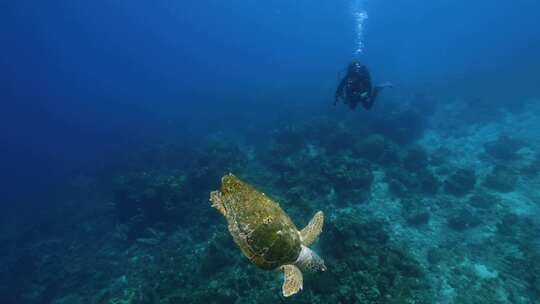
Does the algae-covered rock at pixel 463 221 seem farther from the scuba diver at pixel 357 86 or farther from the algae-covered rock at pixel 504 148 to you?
the algae-covered rock at pixel 504 148

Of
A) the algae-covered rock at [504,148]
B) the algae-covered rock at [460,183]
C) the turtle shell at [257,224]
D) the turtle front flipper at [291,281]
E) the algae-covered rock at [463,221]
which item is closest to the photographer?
the turtle shell at [257,224]

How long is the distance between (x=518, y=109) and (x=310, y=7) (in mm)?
183742

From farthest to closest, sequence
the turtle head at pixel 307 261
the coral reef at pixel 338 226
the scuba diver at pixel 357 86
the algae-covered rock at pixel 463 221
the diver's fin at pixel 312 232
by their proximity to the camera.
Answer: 1. the algae-covered rock at pixel 463 221
2. the scuba diver at pixel 357 86
3. the coral reef at pixel 338 226
4. the diver's fin at pixel 312 232
5. the turtle head at pixel 307 261

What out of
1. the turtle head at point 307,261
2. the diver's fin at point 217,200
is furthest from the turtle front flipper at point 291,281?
the diver's fin at point 217,200

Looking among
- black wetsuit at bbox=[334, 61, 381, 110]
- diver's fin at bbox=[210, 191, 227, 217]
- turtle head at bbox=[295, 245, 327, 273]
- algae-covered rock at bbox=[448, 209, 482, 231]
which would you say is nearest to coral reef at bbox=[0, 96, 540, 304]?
algae-covered rock at bbox=[448, 209, 482, 231]

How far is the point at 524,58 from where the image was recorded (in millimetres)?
37938

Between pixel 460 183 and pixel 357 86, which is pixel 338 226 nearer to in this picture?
pixel 357 86

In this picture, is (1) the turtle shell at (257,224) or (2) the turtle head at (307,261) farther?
(2) the turtle head at (307,261)

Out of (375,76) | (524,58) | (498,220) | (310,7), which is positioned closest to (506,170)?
(498,220)

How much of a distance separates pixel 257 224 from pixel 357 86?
28.1 feet

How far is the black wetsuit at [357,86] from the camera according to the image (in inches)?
435

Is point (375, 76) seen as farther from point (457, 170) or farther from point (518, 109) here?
point (457, 170)

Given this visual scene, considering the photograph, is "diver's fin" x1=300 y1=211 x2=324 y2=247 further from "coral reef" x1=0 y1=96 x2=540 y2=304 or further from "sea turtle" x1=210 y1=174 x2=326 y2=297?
"coral reef" x1=0 y1=96 x2=540 y2=304

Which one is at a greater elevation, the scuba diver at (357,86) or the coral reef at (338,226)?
the scuba diver at (357,86)
